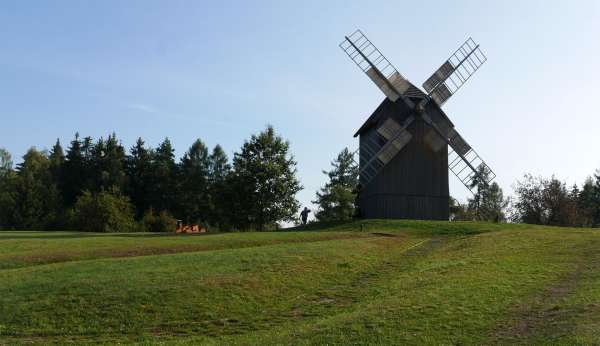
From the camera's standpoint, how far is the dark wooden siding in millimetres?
46344

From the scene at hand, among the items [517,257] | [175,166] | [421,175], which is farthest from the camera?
[175,166]

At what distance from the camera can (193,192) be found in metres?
87.0

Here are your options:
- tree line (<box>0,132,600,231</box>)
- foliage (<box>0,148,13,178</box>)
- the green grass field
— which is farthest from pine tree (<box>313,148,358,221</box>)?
foliage (<box>0,148,13,178</box>)

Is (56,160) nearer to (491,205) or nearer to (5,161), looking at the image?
(5,161)

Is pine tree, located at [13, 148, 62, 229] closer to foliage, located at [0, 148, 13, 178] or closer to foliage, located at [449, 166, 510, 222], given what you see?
foliage, located at [0, 148, 13, 178]

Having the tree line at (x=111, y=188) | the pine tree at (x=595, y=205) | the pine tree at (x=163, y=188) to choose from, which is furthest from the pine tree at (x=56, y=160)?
the pine tree at (x=595, y=205)

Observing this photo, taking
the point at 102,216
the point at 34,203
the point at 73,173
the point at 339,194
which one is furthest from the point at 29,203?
the point at 339,194

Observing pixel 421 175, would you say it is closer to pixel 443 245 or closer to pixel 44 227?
pixel 443 245

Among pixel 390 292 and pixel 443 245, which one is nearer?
pixel 390 292

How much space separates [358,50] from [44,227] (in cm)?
5188

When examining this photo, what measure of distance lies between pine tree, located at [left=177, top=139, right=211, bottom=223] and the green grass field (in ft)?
168

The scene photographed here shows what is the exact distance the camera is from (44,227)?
79438 millimetres

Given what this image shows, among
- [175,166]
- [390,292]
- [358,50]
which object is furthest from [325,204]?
[390,292]

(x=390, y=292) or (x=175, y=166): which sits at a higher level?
(x=175, y=166)
